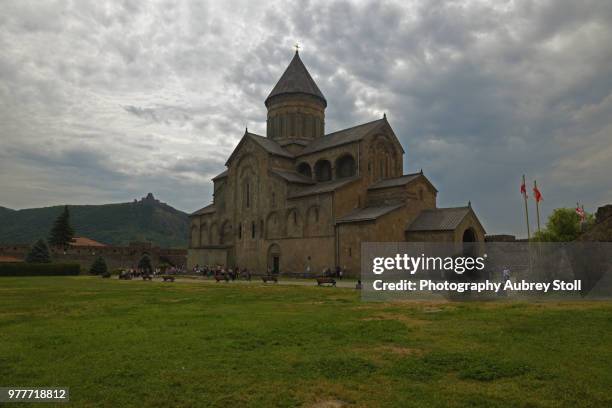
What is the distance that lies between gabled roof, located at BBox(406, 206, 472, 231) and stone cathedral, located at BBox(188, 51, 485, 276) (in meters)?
0.08

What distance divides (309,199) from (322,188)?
1441 millimetres

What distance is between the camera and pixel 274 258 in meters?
39.7

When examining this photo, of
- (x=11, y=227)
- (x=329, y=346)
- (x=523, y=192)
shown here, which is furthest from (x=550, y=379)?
(x=11, y=227)

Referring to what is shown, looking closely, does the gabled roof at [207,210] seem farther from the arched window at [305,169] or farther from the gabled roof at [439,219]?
the gabled roof at [439,219]

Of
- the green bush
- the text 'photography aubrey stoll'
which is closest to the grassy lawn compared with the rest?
the text 'photography aubrey stoll'

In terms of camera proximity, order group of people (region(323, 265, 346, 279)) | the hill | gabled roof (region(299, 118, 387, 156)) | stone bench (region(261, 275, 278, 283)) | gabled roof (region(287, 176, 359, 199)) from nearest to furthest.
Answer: stone bench (region(261, 275, 278, 283)), group of people (region(323, 265, 346, 279)), gabled roof (region(287, 176, 359, 199)), gabled roof (region(299, 118, 387, 156)), the hill

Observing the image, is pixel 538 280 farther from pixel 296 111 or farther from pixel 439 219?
pixel 296 111

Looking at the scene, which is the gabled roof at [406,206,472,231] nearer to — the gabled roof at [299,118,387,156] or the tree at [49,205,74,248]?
the gabled roof at [299,118,387,156]

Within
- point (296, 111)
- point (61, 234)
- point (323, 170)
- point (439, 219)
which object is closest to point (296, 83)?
point (296, 111)

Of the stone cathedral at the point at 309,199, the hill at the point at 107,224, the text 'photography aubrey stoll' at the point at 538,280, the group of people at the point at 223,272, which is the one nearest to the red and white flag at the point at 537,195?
the stone cathedral at the point at 309,199

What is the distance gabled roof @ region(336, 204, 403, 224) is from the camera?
31.8 m

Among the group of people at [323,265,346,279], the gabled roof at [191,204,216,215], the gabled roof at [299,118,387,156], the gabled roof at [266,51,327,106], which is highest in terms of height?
the gabled roof at [266,51,327,106]

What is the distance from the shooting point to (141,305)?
14812 mm

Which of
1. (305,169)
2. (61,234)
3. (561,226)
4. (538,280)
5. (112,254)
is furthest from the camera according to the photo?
(61,234)
